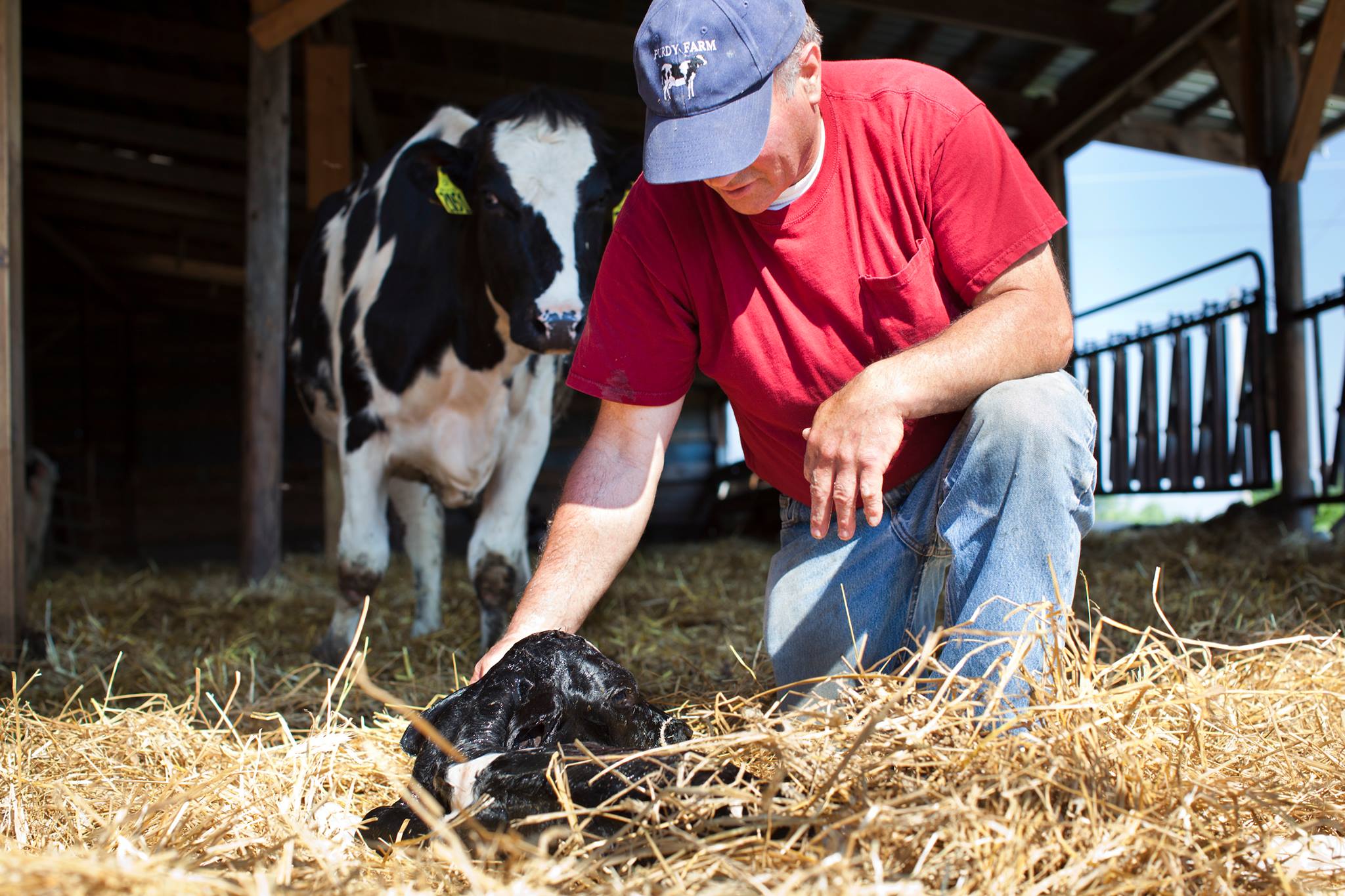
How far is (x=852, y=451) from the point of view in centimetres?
153

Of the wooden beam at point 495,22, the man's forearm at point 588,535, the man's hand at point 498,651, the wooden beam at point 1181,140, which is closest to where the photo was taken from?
the man's hand at point 498,651

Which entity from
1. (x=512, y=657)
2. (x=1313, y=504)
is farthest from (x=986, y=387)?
(x=1313, y=504)

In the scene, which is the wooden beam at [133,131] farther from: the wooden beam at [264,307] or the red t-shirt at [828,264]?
the red t-shirt at [828,264]

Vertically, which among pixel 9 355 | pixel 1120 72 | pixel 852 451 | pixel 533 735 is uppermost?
pixel 1120 72

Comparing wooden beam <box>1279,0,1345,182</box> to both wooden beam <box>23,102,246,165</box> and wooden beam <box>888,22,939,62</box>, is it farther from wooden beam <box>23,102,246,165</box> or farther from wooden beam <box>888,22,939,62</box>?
wooden beam <box>23,102,246,165</box>

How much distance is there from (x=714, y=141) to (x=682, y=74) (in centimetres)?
12

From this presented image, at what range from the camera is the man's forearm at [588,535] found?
5.73 feet

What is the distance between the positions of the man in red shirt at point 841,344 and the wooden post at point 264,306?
4029mm

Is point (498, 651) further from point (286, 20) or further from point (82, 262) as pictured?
point (82, 262)

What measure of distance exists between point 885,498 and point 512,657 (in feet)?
2.78

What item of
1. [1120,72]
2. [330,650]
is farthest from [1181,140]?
[330,650]

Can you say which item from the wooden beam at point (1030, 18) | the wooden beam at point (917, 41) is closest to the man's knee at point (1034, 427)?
the wooden beam at point (1030, 18)

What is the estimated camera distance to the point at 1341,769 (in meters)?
1.49

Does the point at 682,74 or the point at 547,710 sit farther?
the point at 682,74
